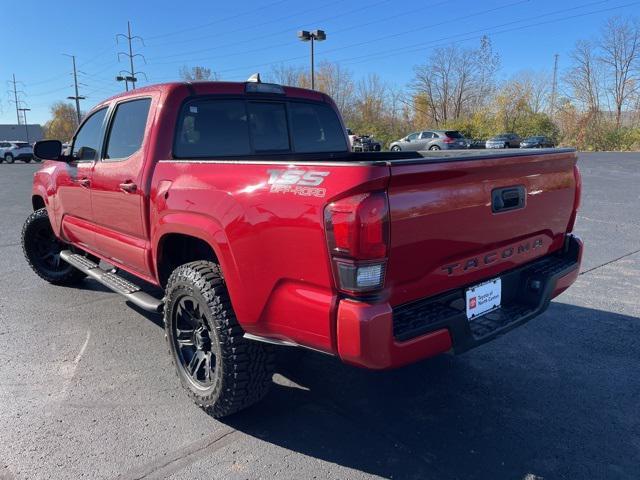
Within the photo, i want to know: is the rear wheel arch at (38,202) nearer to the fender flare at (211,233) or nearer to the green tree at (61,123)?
the fender flare at (211,233)

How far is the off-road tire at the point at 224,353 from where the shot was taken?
8.85 ft

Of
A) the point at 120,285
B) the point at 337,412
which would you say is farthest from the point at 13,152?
the point at 337,412

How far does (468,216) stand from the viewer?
8.03ft

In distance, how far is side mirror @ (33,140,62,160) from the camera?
454 centimetres

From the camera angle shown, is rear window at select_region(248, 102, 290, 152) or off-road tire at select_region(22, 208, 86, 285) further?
off-road tire at select_region(22, 208, 86, 285)

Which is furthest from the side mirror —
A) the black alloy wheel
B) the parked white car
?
the parked white car

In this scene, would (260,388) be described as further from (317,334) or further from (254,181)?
(254,181)

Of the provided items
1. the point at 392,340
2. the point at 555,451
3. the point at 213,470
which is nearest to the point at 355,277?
the point at 392,340

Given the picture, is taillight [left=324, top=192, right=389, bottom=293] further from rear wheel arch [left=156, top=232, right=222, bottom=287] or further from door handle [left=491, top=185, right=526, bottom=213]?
rear wheel arch [left=156, top=232, right=222, bottom=287]

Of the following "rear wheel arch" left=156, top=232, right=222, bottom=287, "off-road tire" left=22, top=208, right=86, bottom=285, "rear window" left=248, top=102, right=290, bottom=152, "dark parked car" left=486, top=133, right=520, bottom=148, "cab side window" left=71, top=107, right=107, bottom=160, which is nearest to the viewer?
"rear wheel arch" left=156, top=232, right=222, bottom=287

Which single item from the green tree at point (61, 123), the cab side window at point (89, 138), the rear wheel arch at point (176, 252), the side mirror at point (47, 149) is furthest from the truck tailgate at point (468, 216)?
the green tree at point (61, 123)

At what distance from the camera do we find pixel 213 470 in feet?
8.17

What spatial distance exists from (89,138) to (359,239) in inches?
140

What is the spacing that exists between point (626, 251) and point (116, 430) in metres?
6.57
